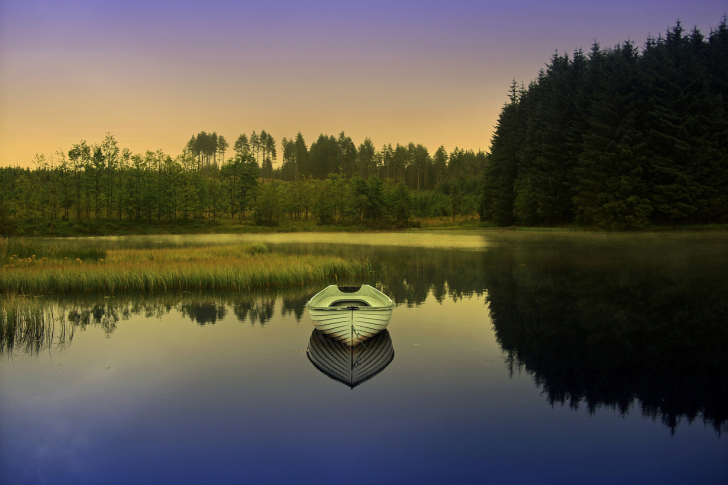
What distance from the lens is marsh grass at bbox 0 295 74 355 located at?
15.7 metres

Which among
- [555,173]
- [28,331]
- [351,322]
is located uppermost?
[555,173]

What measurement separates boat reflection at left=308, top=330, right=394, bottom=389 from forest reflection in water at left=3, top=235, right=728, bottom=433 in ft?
11.5

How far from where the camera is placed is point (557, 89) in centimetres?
7700

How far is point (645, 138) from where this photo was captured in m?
61.9

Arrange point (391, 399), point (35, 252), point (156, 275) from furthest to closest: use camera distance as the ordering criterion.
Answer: point (35, 252) < point (156, 275) < point (391, 399)

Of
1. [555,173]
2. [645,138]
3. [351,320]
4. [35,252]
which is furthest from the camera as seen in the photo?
[555,173]

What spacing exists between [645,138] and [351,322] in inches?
2425

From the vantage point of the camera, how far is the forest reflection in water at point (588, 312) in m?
11.5

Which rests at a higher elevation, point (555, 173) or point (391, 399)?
point (555, 173)

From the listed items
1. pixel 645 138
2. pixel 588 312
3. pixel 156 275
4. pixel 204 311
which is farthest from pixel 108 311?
pixel 645 138

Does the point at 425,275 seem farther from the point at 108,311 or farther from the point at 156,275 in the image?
the point at 108,311

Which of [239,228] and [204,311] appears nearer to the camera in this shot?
[204,311]

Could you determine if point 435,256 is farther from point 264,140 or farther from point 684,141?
point 264,140

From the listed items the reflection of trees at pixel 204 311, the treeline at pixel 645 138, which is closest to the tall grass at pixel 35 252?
the reflection of trees at pixel 204 311
